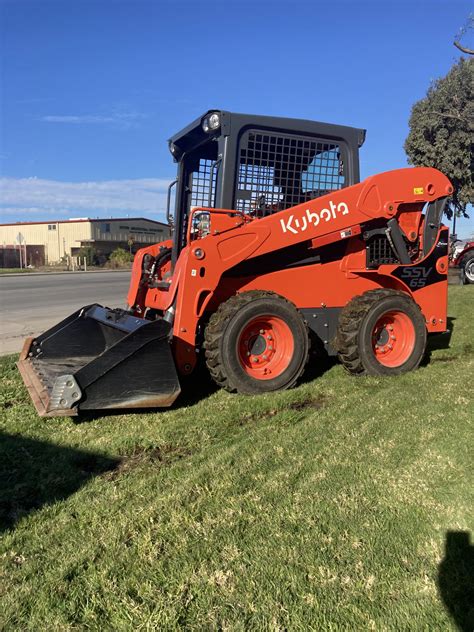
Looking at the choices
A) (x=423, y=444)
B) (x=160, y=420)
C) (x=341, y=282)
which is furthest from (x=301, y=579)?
(x=341, y=282)

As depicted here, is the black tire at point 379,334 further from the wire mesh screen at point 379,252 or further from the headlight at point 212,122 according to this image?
the headlight at point 212,122

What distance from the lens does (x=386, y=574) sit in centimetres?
228

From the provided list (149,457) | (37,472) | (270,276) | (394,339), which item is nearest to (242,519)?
(149,457)

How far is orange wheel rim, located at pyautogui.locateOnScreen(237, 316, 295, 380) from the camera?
522cm

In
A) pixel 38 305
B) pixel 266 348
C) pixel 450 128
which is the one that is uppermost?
pixel 450 128

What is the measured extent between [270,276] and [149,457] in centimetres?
257

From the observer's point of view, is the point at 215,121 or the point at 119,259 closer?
the point at 215,121

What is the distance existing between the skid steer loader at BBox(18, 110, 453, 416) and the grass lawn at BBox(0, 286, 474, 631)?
2.07 feet

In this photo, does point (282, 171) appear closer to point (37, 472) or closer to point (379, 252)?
point (379, 252)

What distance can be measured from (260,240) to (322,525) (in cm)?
315

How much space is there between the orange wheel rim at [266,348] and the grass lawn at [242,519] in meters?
0.68

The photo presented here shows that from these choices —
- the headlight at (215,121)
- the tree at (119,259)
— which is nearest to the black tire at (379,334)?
the headlight at (215,121)

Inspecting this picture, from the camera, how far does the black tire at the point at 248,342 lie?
196 inches

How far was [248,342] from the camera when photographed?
5258 millimetres
